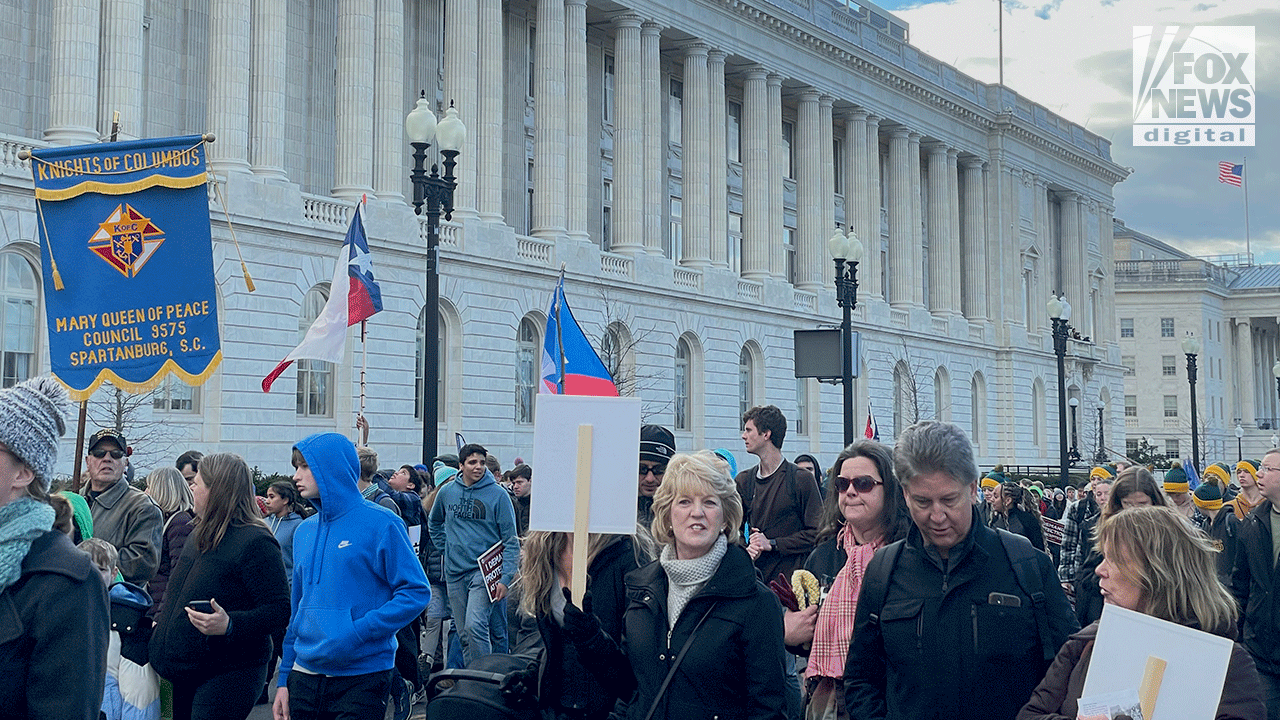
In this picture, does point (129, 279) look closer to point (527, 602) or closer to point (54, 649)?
point (527, 602)

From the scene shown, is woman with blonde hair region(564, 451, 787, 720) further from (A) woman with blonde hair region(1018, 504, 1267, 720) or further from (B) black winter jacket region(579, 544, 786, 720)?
(A) woman with blonde hair region(1018, 504, 1267, 720)

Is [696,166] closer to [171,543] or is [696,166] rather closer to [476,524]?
[476,524]

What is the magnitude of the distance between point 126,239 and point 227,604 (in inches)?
179

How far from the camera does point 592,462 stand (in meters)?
5.04

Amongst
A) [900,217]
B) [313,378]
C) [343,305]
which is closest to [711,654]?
[343,305]

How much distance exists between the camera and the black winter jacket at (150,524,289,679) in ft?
21.2

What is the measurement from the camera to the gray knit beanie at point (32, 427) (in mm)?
3703

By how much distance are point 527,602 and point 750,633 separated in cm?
107

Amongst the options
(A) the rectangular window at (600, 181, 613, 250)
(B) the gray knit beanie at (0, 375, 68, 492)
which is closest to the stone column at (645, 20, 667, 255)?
(A) the rectangular window at (600, 181, 613, 250)

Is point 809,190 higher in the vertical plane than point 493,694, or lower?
higher

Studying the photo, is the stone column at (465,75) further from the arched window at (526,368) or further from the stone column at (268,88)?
the stone column at (268,88)

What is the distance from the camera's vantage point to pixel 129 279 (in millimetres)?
9859

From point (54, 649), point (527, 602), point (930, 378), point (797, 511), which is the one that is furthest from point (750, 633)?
point (930, 378)

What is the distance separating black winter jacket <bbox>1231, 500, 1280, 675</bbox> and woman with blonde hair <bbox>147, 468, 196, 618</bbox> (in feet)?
22.2
